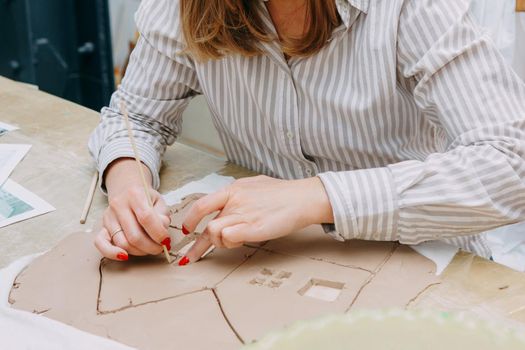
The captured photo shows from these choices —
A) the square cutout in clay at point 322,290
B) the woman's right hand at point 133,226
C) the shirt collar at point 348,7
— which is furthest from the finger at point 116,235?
the shirt collar at point 348,7

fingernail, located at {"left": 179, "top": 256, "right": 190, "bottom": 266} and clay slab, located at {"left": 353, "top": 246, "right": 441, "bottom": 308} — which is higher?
clay slab, located at {"left": 353, "top": 246, "right": 441, "bottom": 308}

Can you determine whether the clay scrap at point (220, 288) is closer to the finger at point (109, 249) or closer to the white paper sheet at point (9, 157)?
the finger at point (109, 249)

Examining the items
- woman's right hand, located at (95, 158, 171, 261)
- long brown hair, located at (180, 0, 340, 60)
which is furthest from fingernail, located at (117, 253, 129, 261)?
long brown hair, located at (180, 0, 340, 60)

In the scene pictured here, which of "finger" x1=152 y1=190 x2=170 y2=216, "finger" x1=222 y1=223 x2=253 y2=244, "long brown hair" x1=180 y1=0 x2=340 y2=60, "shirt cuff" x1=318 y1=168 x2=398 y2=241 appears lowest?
"finger" x1=152 y1=190 x2=170 y2=216

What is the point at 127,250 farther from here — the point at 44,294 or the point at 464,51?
the point at 464,51

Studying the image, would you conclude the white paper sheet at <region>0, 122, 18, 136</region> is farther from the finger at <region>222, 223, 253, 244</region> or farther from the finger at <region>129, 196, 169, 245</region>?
the finger at <region>222, 223, 253, 244</region>

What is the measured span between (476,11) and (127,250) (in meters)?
0.97

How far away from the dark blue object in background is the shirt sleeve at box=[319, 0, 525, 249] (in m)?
1.84

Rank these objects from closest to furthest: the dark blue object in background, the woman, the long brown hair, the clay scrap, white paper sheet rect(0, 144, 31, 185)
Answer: the clay scrap, the woman, the long brown hair, white paper sheet rect(0, 144, 31, 185), the dark blue object in background

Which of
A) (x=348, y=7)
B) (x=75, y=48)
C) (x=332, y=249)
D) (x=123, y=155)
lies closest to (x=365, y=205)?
(x=332, y=249)

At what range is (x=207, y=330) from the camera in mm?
691

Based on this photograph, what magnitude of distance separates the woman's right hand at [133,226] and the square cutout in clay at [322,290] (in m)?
0.21

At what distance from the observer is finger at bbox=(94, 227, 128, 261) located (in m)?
0.82

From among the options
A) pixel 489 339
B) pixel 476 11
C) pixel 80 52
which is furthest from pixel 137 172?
pixel 80 52
